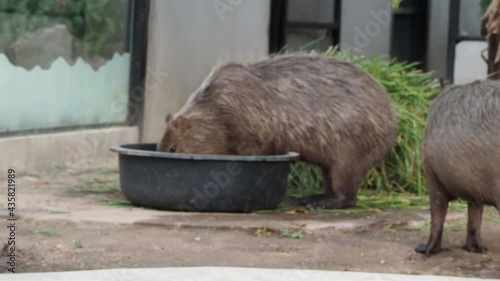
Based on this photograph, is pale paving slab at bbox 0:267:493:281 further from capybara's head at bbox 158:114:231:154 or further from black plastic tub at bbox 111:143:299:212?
capybara's head at bbox 158:114:231:154

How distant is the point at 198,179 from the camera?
21.5 ft

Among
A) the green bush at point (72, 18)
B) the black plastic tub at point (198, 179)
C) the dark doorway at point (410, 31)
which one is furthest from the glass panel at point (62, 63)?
the dark doorway at point (410, 31)

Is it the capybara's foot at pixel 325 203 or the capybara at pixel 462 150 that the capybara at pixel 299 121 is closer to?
the capybara's foot at pixel 325 203

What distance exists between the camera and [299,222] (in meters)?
6.43

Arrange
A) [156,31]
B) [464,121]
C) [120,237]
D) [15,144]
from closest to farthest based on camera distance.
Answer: [464,121]
[120,237]
[15,144]
[156,31]

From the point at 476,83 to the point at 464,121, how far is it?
1.03 ft

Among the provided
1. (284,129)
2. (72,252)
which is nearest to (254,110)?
(284,129)

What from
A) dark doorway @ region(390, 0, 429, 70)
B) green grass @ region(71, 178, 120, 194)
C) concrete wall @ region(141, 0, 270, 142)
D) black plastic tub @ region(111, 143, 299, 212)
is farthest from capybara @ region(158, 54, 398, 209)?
dark doorway @ region(390, 0, 429, 70)

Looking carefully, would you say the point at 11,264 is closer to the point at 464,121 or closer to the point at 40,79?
the point at 464,121

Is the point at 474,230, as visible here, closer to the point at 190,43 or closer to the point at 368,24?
the point at 190,43

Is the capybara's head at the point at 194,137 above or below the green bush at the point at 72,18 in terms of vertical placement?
below

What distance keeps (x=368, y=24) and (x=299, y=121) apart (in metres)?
4.46

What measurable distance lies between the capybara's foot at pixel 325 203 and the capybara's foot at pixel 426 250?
1.54 meters

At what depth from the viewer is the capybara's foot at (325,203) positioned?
7137 mm
